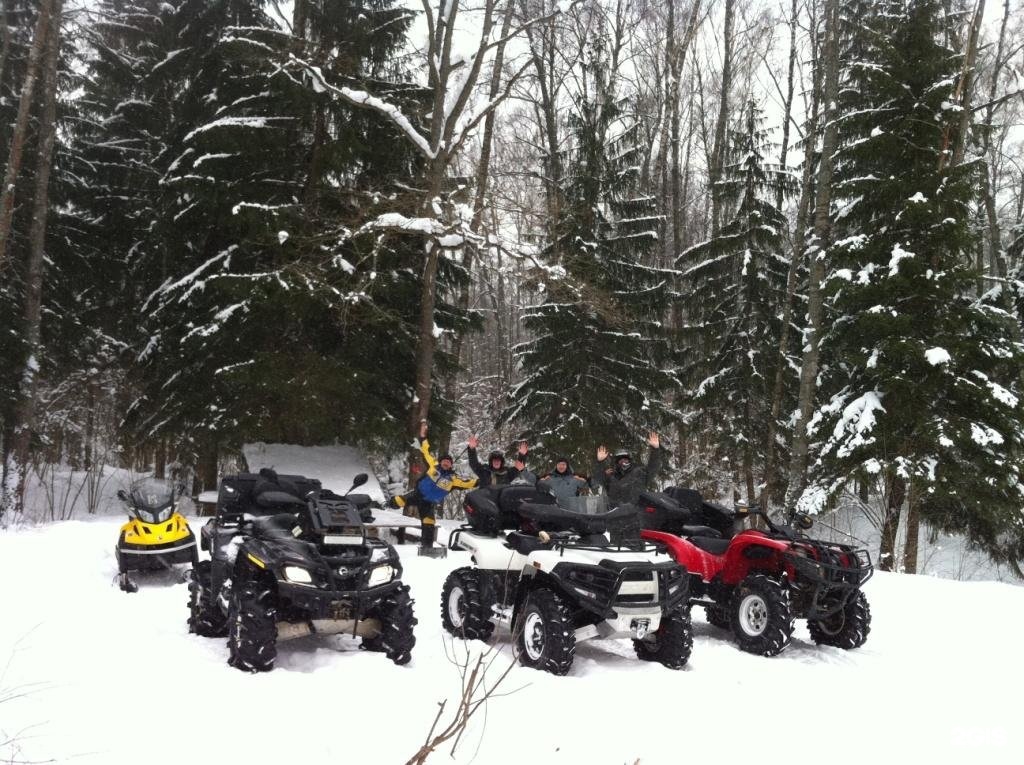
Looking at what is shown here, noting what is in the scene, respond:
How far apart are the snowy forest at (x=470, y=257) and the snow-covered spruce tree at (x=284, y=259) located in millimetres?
65

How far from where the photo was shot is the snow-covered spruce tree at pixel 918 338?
12.7m

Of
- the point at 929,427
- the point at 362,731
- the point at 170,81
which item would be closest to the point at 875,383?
the point at 929,427

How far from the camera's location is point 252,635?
534 cm

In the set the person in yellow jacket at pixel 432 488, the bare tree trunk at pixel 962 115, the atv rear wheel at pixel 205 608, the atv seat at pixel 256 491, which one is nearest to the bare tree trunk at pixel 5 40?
the person in yellow jacket at pixel 432 488

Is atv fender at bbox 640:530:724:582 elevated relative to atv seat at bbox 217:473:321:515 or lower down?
lower down

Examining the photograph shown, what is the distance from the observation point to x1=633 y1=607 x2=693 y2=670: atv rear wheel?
6.24 meters

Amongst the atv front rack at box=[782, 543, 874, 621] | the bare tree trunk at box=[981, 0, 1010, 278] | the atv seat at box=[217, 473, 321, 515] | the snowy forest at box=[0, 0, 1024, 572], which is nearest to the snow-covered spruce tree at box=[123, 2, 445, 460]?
the snowy forest at box=[0, 0, 1024, 572]

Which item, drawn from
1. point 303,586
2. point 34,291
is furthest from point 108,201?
point 303,586

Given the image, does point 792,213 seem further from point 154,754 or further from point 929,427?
point 154,754

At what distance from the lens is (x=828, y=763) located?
458 cm

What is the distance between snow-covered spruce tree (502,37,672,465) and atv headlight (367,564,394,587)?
494 inches

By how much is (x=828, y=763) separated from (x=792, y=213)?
23.4 meters

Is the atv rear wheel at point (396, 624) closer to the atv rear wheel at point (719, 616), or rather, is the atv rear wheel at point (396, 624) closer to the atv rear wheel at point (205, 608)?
the atv rear wheel at point (205, 608)

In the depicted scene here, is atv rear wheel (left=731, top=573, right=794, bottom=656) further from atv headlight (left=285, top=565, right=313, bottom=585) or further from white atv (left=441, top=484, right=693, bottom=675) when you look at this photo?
atv headlight (left=285, top=565, right=313, bottom=585)
